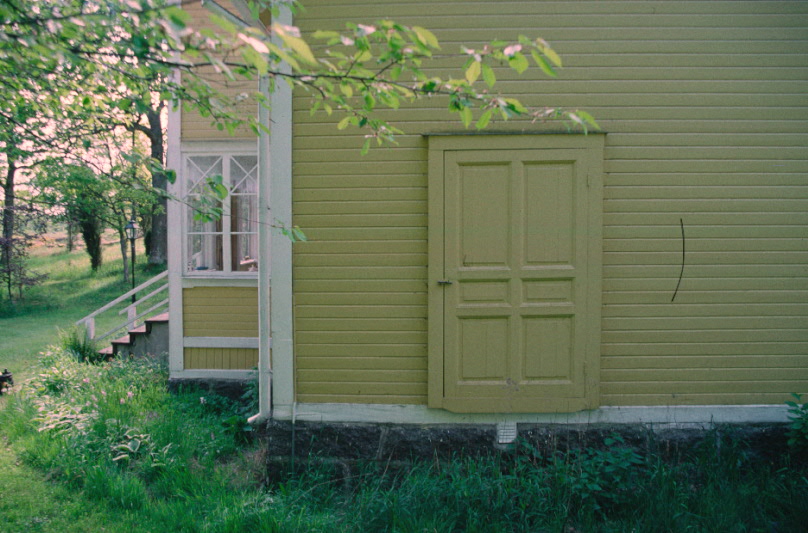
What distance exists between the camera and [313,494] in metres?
4.04

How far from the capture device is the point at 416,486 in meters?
3.82

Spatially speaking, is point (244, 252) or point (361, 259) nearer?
point (361, 259)

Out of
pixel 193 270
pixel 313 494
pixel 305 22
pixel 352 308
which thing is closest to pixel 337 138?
pixel 305 22

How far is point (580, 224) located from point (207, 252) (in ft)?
15.6

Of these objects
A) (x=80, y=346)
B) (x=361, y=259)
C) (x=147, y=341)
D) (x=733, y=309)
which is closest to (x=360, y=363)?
(x=361, y=259)

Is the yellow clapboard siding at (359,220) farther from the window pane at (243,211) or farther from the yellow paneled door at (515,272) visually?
the window pane at (243,211)

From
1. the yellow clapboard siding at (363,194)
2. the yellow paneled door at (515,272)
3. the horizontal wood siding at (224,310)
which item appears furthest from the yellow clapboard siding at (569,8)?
the horizontal wood siding at (224,310)

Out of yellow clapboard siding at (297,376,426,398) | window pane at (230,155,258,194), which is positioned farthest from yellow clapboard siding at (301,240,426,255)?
window pane at (230,155,258,194)

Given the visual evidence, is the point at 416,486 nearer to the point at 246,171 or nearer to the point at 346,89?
the point at 346,89

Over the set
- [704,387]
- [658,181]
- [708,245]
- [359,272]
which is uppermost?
[658,181]

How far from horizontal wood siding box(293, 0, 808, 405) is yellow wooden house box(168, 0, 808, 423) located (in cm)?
1

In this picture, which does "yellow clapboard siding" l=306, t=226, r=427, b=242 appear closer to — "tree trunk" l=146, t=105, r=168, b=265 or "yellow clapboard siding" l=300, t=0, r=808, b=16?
"yellow clapboard siding" l=300, t=0, r=808, b=16

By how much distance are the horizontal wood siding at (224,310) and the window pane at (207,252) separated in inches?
15.0

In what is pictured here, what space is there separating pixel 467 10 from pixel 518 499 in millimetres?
3614
